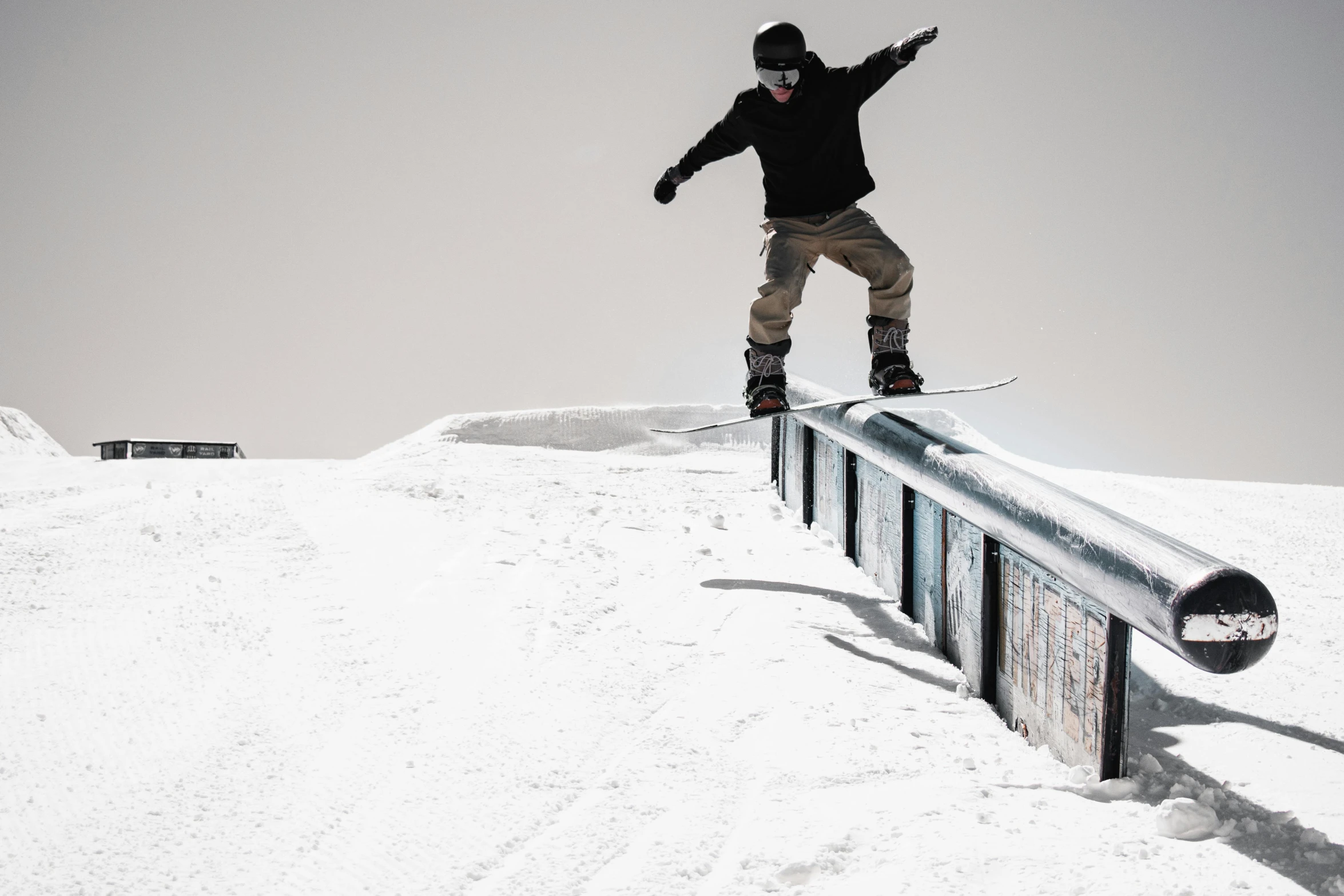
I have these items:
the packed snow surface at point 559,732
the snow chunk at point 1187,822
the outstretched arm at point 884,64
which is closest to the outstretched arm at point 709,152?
the outstretched arm at point 884,64

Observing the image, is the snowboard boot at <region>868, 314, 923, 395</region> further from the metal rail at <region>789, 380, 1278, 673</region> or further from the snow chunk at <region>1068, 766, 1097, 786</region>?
the snow chunk at <region>1068, 766, 1097, 786</region>

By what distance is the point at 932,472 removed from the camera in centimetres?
264

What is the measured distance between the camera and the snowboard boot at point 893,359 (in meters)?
4.06

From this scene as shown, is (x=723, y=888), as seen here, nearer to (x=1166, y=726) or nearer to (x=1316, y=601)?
(x=1166, y=726)

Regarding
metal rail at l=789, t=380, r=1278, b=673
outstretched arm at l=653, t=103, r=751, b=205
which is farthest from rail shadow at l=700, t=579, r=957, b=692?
outstretched arm at l=653, t=103, r=751, b=205

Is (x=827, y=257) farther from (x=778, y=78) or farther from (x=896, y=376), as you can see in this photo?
(x=778, y=78)

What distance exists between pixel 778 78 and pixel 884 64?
1.41 feet

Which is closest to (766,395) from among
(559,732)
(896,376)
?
(896,376)

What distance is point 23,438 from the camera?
10.2 metres

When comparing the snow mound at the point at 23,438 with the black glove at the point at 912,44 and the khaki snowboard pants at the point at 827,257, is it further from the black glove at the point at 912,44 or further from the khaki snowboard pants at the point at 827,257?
the black glove at the point at 912,44

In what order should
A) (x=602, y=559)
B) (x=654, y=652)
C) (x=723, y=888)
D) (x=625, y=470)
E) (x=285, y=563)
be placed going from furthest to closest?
(x=625, y=470), (x=602, y=559), (x=285, y=563), (x=654, y=652), (x=723, y=888)

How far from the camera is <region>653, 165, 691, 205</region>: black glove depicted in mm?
4367

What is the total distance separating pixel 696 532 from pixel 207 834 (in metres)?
2.62

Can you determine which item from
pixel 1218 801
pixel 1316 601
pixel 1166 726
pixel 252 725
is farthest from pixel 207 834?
pixel 1316 601
